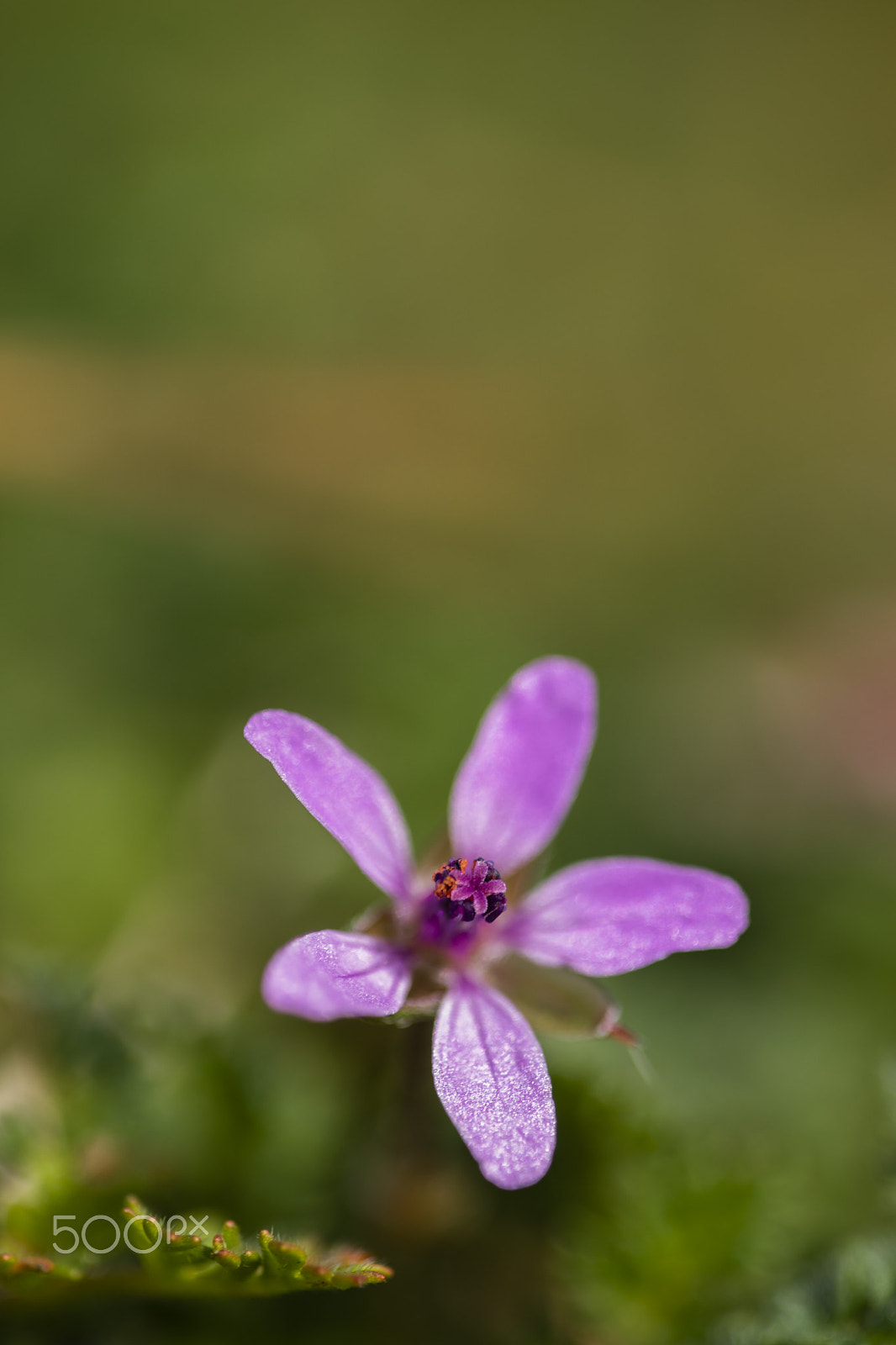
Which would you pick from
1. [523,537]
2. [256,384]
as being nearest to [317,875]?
[523,537]

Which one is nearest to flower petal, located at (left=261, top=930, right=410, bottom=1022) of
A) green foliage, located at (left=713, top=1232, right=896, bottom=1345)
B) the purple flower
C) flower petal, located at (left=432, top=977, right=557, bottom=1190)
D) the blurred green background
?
the purple flower

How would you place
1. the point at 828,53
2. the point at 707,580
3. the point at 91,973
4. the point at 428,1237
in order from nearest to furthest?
the point at 428,1237 < the point at 91,973 < the point at 707,580 < the point at 828,53

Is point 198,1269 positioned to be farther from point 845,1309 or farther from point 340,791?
point 845,1309

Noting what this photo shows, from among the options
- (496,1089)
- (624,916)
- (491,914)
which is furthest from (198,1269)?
(624,916)

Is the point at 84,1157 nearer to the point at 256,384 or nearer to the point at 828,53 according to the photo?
the point at 256,384

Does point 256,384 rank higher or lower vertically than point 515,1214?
higher

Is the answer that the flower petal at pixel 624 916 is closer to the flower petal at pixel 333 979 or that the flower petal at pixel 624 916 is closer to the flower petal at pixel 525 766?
the flower petal at pixel 525 766
